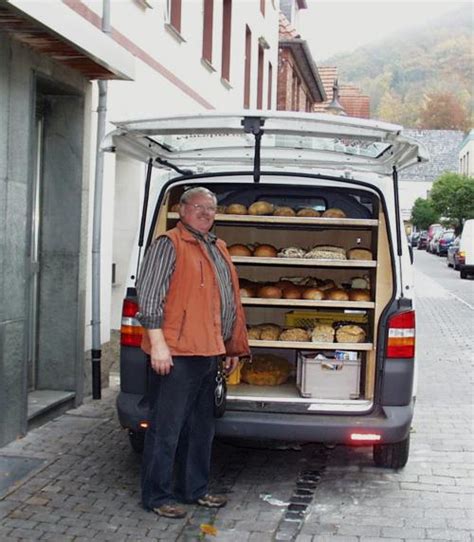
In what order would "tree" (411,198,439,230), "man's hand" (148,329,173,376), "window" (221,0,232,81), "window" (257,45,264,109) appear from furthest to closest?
"tree" (411,198,439,230)
"window" (257,45,264,109)
"window" (221,0,232,81)
"man's hand" (148,329,173,376)

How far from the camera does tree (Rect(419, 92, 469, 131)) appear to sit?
370 ft

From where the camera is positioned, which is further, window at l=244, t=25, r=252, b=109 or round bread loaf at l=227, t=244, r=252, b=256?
window at l=244, t=25, r=252, b=109

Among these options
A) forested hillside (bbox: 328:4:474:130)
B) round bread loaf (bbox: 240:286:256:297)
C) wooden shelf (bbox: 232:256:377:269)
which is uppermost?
forested hillside (bbox: 328:4:474:130)

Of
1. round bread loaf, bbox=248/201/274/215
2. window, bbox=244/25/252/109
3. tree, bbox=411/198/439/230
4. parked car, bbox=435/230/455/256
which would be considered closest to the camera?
round bread loaf, bbox=248/201/274/215

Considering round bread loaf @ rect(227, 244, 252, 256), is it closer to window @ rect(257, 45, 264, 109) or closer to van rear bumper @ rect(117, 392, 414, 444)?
van rear bumper @ rect(117, 392, 414, 444)

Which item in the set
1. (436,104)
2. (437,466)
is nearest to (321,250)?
(437,466)

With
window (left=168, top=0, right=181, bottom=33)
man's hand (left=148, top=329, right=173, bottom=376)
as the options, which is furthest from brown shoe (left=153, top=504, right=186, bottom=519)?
window (left=168, top=0, right=181, bottom=33)

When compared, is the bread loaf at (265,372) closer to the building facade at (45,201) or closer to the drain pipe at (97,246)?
the building facade at (45,201)

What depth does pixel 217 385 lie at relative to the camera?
5.44 metres

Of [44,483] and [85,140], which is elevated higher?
[85,140]

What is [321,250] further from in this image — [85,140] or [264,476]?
[85,140]

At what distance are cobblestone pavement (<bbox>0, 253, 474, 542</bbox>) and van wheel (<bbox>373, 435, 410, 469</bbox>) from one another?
3.4 inches

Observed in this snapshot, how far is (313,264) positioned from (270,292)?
46 cm

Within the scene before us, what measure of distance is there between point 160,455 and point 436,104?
11393cm
